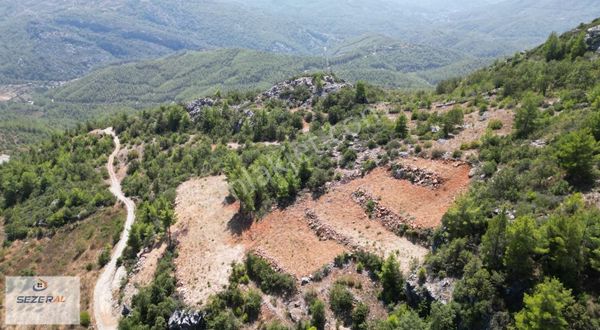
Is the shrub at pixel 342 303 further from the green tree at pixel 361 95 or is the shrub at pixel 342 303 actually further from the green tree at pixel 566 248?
the green tree at pixel 361 95

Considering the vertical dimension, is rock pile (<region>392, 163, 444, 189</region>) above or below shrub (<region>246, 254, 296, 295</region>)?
above

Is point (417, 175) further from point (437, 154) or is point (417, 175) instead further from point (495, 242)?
point (495, 242)

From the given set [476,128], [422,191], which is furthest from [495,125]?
[422,191]

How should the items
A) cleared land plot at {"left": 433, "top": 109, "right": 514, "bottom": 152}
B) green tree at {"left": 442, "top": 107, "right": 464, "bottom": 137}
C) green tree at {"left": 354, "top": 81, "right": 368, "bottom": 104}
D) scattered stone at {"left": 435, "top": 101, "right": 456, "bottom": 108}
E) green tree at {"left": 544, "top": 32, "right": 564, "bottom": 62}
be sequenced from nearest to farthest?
cleared land plot at {"left": 433, "top": 109, "right": 514, "bottom": 152}, green tree at {"left": 442, "top": 107, "right": 464, "bottom": 137}, scattered stone at {"left": 435, "top": 101, "right": 456, "bottom": 108}, green tree at {"left": 544, "top": 32, "right": 564, "bottom": 62}, green tree at {"left": 354, "top": 81, "right": 368, "bottom": 104}

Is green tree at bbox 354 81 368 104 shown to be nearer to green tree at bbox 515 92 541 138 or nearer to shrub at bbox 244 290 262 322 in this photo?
green tree at bbox 515 92 541 138

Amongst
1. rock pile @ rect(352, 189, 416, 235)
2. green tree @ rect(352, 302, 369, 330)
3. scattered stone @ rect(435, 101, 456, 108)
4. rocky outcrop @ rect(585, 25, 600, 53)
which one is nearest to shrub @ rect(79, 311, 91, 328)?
green tree @ rect(352, 302, 369, 330)

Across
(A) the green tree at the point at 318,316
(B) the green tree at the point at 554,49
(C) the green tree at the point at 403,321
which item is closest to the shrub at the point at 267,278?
(A) the green tree at the point at 318,316
